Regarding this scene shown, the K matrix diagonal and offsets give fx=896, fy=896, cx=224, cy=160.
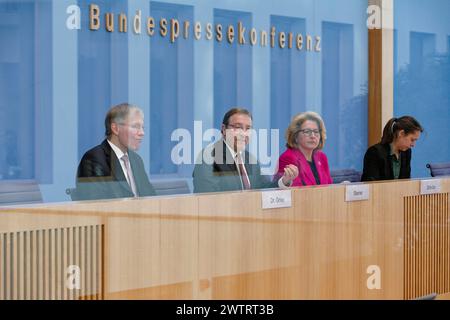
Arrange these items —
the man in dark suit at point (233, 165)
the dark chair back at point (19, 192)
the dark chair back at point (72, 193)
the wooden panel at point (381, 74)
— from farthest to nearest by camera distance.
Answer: the wooden panel at point (381, 74)
the man in dark suit at point (233, 165)
the dark chair back at point (72, 193)
the dark chair back at point (19, 192)

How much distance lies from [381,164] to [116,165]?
1.58 meters

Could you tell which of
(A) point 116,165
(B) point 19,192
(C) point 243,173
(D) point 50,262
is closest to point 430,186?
(C) point 243,173

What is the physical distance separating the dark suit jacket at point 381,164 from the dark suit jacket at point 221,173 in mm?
574

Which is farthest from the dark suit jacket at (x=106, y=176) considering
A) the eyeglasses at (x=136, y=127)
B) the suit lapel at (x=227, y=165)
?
the suit lapel at (x=227, y=165)

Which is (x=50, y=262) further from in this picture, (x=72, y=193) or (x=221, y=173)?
(x=221, y=173)

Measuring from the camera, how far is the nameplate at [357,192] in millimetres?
3713

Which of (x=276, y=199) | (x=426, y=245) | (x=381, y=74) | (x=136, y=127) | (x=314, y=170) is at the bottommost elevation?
(x=426, y=245)

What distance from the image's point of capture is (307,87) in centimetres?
459

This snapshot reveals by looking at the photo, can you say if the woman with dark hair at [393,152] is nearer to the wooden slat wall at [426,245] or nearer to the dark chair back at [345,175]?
the dark chair back at [345,175]

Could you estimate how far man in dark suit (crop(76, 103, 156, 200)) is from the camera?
3494 millimetres

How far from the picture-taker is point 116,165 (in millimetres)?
3568

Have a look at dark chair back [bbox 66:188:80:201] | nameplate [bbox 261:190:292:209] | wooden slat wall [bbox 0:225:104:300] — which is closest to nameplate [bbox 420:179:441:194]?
nameplate [bbox 261:190:292:209]

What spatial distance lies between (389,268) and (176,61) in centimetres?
130
